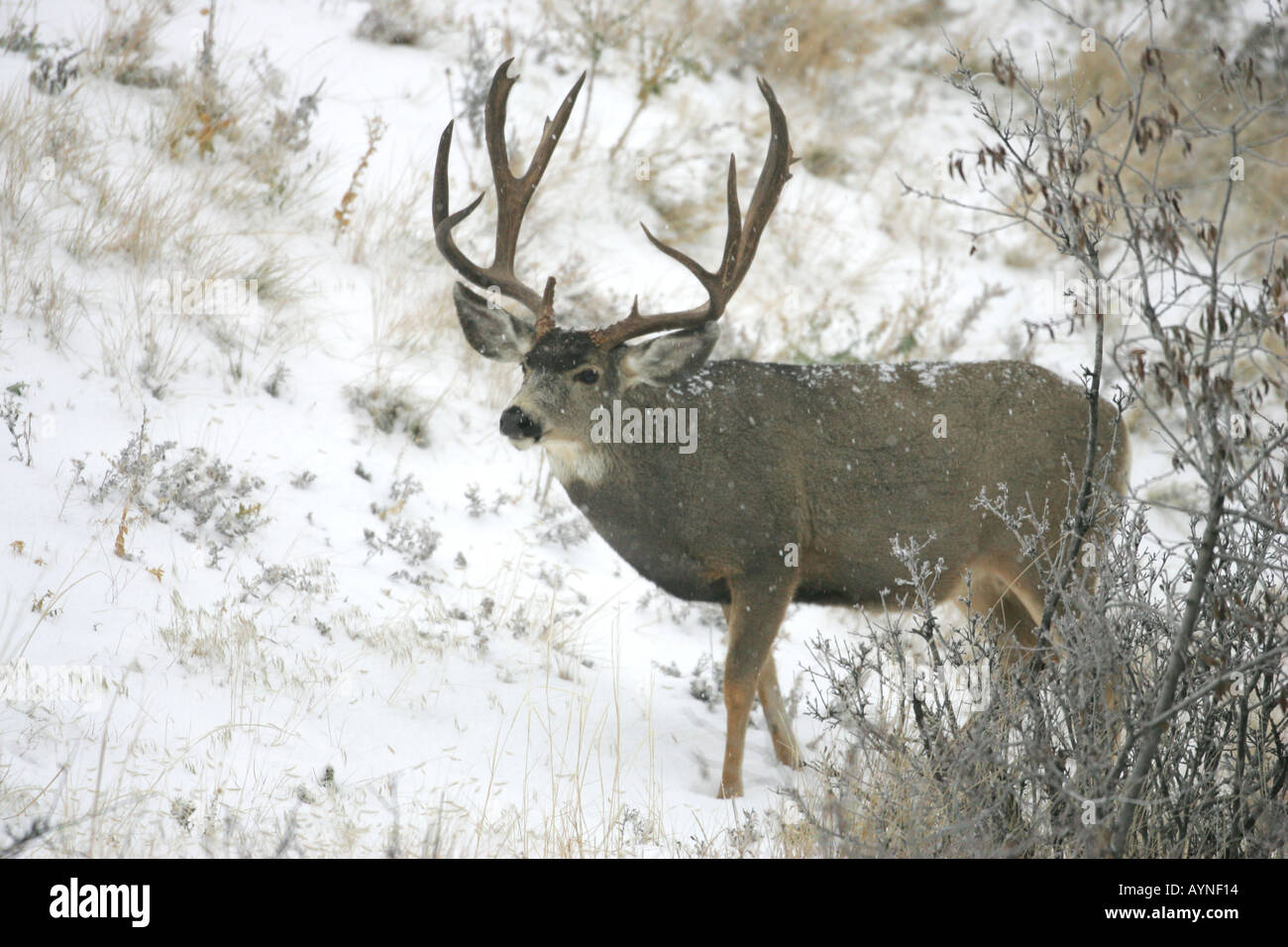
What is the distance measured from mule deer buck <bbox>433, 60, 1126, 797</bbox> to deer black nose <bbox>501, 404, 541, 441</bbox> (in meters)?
0.03

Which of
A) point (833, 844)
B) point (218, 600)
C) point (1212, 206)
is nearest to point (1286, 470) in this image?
point (833, 844)

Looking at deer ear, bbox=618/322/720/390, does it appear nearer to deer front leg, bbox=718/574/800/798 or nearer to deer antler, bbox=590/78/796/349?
deer antler, bbox=590/78/796/349

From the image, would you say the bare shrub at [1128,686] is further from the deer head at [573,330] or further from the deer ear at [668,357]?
the deer ear at [668,357]

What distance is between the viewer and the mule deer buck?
577 cm

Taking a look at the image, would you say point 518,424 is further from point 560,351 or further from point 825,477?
point 825,477

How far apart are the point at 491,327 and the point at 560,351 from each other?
44 centimetres

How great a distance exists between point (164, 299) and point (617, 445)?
363cm

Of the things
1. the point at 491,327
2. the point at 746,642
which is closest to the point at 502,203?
the point at 491,327

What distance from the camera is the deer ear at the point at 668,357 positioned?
19.2ft

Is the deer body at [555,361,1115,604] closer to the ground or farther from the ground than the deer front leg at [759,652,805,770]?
farther from the ground

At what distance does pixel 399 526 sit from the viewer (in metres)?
7.33

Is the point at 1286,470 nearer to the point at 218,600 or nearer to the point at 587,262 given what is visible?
the point at 218,600

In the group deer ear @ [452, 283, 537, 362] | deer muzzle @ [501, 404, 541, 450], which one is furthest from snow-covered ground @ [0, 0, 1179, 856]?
deer ear @ [452, 283, 537, 362]

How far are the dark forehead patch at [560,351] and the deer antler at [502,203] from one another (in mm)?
83
